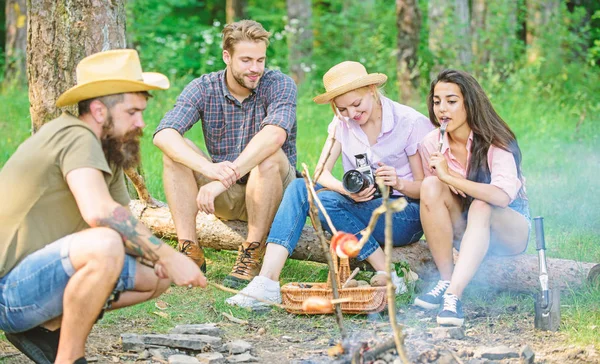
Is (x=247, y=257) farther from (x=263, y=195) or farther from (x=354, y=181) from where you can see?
(x=354, y=181)

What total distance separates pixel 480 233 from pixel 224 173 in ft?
4.79

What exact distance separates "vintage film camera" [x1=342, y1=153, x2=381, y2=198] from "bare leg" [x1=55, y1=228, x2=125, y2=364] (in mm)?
1833

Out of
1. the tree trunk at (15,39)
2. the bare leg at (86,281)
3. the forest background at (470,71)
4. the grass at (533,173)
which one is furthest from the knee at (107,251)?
the tree trunk at (15,39)

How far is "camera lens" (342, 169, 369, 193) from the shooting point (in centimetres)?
467

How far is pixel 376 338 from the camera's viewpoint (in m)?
3.71

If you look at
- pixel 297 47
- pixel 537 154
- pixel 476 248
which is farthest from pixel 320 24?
pixel 476 248

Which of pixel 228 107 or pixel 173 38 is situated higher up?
pixel 173 38

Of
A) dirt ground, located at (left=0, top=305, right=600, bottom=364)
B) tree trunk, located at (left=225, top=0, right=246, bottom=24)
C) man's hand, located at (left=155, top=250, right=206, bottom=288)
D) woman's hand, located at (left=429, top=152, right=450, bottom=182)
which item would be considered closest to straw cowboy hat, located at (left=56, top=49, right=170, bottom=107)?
man's hand, located at (left=155, top=250, right=206, bottom=288)

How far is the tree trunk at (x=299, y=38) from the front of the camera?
1348 cm

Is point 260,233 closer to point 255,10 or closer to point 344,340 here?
point 344,340

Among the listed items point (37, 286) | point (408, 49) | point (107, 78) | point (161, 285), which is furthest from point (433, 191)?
point (408, 49)

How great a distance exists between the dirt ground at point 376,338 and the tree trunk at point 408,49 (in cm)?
614

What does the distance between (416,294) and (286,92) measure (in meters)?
1.44

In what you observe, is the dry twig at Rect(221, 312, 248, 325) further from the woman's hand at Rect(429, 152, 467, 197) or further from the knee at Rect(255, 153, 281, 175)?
the woman's hand at Rect(429, 152, 467, 197)
